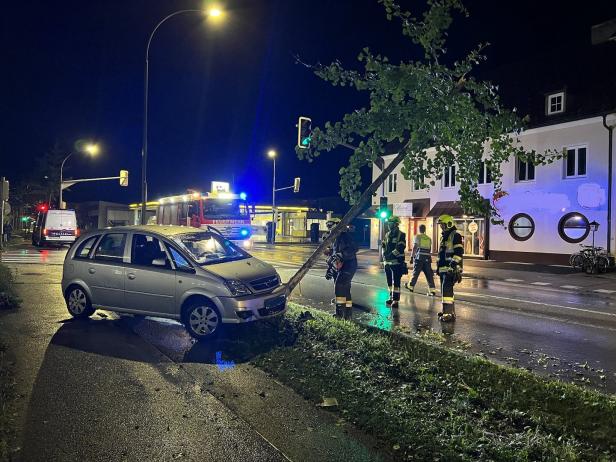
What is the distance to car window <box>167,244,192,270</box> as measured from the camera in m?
7.73

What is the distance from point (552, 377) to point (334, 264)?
4.42 m

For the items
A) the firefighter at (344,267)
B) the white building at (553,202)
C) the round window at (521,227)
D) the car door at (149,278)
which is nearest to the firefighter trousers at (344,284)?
the firefighter at (344,267)

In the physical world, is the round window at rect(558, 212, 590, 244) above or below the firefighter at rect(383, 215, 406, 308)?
above

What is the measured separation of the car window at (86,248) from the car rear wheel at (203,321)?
2.53m

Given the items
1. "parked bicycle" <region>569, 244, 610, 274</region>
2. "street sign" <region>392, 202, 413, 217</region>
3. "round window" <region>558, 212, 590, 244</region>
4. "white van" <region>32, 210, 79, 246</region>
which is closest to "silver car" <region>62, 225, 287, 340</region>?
"parked bicycle" <region>569, 244, 610, 274</region>

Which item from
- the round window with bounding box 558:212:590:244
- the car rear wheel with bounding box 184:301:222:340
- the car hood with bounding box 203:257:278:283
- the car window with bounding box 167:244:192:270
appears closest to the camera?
the car rear wheel with bounding box 184:301:222:340

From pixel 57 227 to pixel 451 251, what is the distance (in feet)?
89.4

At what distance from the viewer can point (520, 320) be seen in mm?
9469

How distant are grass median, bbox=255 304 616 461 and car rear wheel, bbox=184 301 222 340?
3.46ft

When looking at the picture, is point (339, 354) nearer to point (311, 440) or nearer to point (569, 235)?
point (311, 440)

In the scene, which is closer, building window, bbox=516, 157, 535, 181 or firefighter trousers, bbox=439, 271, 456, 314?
firefighter trousers, bbox=439, 271, 456, 314

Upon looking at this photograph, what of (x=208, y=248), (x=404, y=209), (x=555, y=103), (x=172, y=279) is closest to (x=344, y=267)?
(x=208, y=248)

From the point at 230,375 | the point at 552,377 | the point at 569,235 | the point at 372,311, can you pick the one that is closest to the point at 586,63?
the point at 569,235

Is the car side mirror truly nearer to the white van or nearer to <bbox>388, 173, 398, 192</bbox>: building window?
the white van
